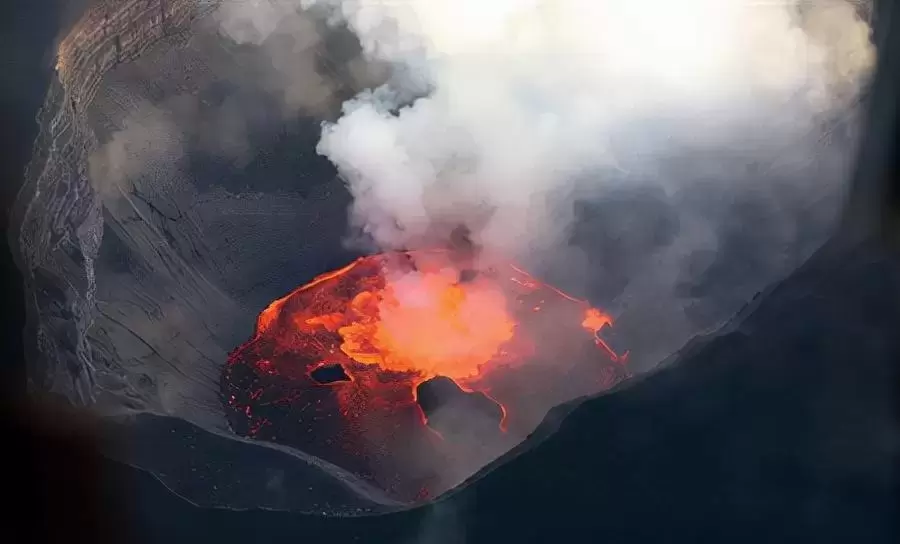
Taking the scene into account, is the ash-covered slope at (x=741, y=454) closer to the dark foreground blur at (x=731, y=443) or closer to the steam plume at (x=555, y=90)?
the dark foreground blur at (x=731, y=443)

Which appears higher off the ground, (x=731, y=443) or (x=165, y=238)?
(x=165, y=238)

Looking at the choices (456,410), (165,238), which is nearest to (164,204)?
(165,238)

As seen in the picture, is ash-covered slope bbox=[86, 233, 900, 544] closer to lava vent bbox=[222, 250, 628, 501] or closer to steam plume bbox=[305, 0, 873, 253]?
lava vent bbox=[222, 250, 628, 501]

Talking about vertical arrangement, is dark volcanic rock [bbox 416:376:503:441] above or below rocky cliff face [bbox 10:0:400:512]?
below

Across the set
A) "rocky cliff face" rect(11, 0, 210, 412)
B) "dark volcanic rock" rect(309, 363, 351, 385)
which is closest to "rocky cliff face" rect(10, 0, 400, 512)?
"rocky cliff face" rect(11, 0, 210, 412)

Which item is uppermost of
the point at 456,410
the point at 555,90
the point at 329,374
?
the point at 555,90

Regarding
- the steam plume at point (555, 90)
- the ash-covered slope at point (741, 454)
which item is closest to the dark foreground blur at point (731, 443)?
the ash-covered slope at point (741, 454)

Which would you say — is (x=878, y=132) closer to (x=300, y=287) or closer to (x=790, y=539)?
(x=790, y=539)

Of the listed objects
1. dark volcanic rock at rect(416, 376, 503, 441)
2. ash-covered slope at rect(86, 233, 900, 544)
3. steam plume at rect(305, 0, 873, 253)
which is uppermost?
steam plume at rect(305, 0, 873, 253)

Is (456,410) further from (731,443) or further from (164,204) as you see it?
(164,204)

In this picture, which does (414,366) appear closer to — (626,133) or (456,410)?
(456,410)
